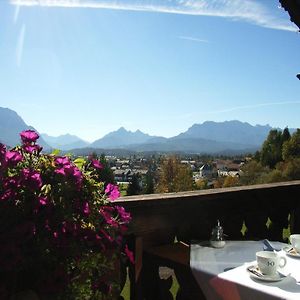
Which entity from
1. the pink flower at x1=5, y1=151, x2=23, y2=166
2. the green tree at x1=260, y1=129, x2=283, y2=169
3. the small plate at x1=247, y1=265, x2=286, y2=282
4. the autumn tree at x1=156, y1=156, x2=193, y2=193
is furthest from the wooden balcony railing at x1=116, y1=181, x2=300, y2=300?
the green tree at x1=260, y1=129, x2=283, y2=169

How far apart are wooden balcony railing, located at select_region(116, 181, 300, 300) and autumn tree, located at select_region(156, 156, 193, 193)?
39.6 m

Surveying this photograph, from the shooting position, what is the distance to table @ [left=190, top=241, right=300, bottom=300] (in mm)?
1461

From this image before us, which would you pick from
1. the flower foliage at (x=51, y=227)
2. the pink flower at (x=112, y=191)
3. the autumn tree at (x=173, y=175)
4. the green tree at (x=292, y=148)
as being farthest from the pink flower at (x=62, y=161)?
the autumn tree at (x=173, y=175)

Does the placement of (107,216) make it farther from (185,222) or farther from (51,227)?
(185,222)

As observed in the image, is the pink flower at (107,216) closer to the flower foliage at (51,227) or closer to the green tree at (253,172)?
the flower foliage at (51,227)

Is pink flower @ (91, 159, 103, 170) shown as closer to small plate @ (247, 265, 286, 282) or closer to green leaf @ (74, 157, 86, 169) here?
green leaf @ (74, 157, 86, 169)

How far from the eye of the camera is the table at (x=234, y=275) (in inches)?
57.5

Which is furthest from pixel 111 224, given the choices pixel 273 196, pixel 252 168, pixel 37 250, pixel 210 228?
pixel 252 168

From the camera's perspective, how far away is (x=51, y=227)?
1112 millimetres

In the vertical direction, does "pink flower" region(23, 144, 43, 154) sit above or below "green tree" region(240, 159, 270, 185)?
above

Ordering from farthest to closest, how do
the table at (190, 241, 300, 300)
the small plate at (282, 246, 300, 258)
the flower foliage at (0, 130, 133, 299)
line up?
the small plate at (282, 246, 300, 258) < the table at (190, 241, 300, 300) < the flower foliage at (0, 130, 133, 299)

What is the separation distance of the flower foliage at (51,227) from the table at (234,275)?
0.51 metres

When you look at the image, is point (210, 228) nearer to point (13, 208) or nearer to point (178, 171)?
point (13, 208)

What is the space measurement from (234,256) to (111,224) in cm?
81
